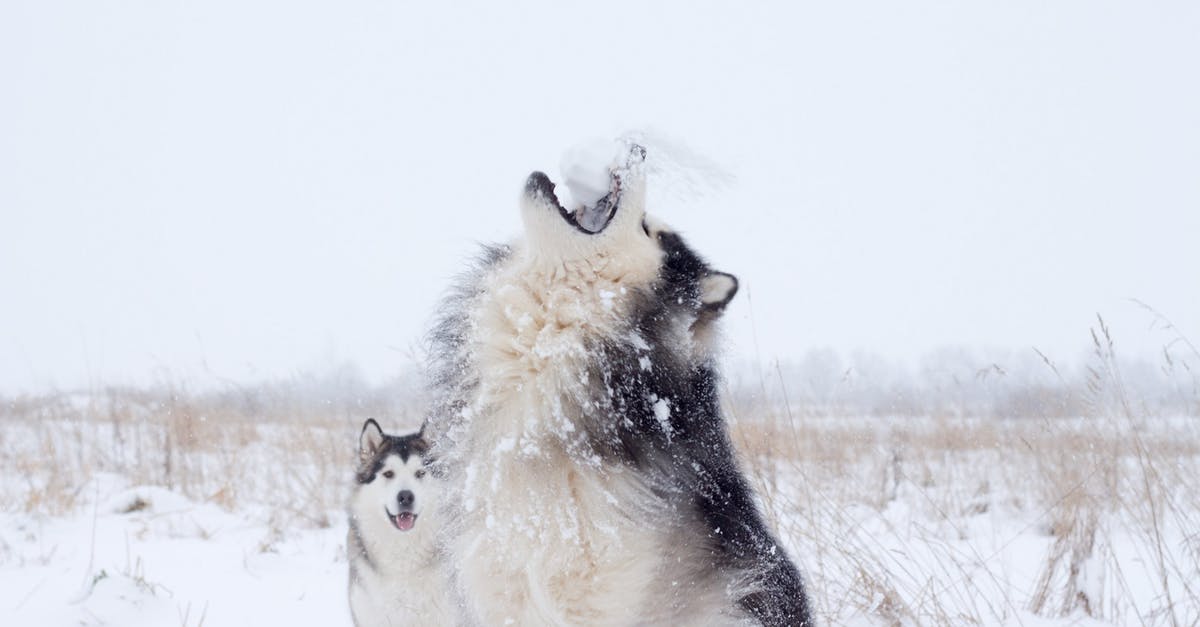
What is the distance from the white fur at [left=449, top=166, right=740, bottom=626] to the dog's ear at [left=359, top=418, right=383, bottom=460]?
266cm

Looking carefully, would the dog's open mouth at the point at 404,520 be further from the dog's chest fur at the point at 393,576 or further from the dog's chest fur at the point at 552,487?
the dog's chest fur at the point at 552,487

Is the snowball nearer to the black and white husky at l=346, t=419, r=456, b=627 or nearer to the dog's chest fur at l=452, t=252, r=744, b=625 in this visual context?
the dog's chest fur at l=452, t=252, r=744, b=625

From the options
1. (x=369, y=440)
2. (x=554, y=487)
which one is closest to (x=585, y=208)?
(x=554, y=487)

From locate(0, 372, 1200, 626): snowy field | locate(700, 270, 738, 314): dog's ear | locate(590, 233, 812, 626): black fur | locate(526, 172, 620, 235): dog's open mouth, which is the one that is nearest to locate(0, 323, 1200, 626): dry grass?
locate(0, 372, 1200, 626): snowy field

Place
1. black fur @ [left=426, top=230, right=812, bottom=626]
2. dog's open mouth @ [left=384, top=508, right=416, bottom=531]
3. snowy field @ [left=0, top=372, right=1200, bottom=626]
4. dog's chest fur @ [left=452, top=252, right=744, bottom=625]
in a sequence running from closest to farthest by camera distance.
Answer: dog's chest fur @ [left=452, top=252, right=744, bottom=625] → black fur @ [left=426, top=230, right=812, bottom=626] → snowy field @ [left=0, top=372, right=1200, bottom=626] → dog's open mouth @ [left=384, top=508, right=416, bottom=531]

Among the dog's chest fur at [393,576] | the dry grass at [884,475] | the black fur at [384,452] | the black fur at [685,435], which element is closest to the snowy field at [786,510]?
the dry grass at [884,475]

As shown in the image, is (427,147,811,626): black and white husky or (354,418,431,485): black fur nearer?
(427,147,811,626): black and white husky

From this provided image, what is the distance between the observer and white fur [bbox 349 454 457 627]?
378 centimetres

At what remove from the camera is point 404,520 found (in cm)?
404

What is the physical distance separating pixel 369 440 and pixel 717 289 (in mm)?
2965

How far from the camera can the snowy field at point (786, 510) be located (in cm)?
377

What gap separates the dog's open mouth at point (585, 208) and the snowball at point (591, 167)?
2 centimetres

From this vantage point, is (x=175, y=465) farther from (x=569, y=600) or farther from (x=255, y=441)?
(x=569, y=600)

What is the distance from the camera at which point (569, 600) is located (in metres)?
1.76
